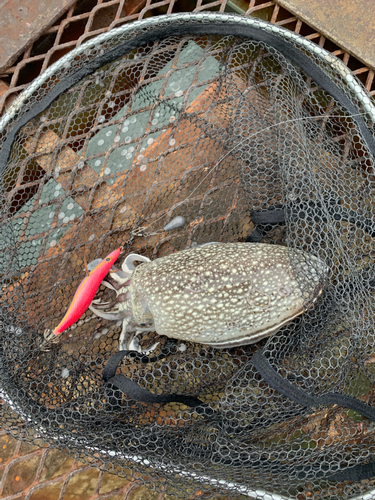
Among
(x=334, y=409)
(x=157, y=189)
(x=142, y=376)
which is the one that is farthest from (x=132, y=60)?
(x=334, y=409)

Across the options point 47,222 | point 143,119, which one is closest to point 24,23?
point 143,119

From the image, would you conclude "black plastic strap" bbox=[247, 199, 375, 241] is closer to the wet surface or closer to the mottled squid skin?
the mottled squid skin

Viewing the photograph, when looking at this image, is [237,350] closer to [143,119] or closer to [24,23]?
[143,119]

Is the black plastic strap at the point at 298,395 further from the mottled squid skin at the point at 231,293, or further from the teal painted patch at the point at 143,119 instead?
the teal painted patch at the point at 143,119

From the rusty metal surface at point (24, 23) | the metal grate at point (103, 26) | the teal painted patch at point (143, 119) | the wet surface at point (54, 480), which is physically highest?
the rusty metal surface at point (24, 23)

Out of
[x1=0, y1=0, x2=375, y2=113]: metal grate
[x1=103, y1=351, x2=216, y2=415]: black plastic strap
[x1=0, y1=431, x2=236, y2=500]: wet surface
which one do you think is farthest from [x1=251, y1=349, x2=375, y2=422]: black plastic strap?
[x1=0, y1=0, x2=375, y2=113]: metal grate

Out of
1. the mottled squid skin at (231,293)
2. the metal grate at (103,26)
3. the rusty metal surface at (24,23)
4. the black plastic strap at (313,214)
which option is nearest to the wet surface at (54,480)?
the mottled squid skin at (231,293)
